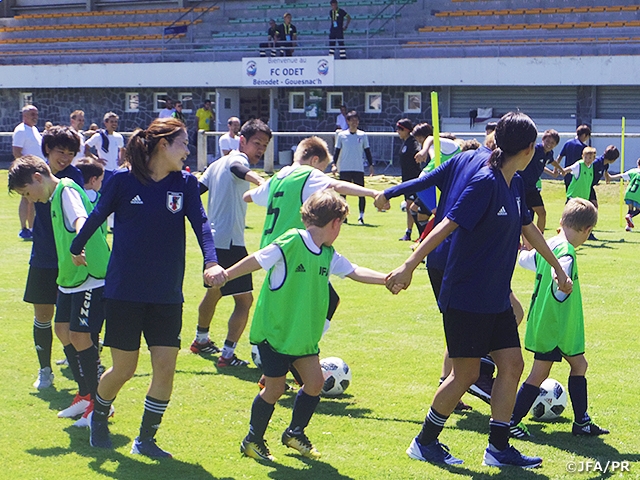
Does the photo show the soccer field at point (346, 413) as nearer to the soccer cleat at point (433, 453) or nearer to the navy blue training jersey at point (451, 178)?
the soccer cleat at point (433, 453)

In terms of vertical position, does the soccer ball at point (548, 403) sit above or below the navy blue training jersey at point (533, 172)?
below

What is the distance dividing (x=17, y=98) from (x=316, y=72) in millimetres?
15058

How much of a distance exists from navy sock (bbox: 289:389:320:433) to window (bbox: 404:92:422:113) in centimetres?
2622

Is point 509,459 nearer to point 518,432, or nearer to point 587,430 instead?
point 518,432

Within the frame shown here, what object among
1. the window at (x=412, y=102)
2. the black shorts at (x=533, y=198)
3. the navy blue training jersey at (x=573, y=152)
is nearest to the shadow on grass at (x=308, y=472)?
the black shorts at (x=533, y=198)

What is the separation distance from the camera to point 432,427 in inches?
207

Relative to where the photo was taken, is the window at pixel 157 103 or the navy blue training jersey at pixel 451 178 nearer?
the navy blue training jersey at pixel 451 178

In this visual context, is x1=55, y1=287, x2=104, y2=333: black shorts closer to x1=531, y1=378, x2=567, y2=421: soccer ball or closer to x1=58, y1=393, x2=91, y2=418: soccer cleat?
x1=58, y1=393, x2=91, y2=418: soccer cleat

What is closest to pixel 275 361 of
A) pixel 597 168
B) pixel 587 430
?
pixel 587 430

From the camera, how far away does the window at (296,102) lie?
3322 cm

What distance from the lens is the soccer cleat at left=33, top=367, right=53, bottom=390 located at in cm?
686

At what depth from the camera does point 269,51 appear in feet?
106

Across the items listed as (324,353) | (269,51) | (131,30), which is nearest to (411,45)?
(269,51)

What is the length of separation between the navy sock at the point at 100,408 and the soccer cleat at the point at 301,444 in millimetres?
1107
